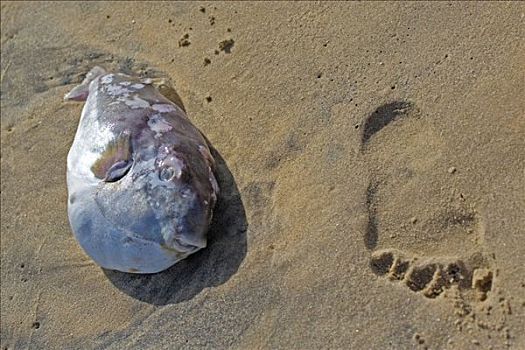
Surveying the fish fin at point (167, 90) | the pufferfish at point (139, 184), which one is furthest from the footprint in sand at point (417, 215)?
the fish fin at point (167, 90)

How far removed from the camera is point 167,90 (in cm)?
395

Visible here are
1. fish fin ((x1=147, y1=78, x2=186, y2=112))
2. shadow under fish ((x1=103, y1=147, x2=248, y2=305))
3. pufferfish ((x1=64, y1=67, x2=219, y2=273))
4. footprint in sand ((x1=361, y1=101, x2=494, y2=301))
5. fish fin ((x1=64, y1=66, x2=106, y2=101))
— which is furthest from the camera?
fish fin ((x1=64, y1=66, x2=106, y2=101))

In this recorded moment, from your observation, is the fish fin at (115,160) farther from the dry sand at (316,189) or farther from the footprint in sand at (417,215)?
the footprint in sand at (417,215)

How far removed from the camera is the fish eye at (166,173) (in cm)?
332

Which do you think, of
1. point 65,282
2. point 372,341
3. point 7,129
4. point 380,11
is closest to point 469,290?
point 372,341

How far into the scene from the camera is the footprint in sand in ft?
10.2

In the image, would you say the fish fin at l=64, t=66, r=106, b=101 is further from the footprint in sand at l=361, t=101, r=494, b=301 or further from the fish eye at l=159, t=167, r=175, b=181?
the footprint in sand at l=361, t=101, r=494, b=301

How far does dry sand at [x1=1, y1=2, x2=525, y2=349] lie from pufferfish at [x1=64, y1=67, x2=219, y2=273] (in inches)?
7.5

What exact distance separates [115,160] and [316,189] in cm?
108

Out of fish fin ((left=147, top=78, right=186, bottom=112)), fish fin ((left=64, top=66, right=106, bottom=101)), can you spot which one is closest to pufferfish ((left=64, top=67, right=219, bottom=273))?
fish fin ((left=147, top=78, right=186, bottom=112))

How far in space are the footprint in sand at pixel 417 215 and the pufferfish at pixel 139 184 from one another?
2.89ft

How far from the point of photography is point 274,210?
347 cm

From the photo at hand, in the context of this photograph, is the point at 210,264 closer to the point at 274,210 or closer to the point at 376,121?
the point at 274,210

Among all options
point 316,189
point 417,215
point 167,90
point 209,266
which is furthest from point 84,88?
point 417,215
